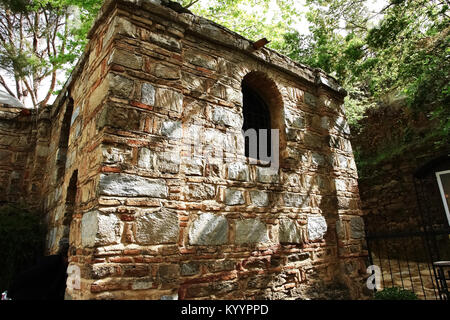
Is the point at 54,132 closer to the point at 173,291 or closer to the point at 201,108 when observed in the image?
the point at 201,108

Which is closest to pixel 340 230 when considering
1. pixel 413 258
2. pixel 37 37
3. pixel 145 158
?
pixel 145 158

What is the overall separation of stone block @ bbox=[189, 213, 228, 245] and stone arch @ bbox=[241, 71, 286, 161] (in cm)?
146

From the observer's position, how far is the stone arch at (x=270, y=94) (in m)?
3.90

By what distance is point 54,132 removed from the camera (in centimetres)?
538

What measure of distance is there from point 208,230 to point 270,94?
2.28 metres

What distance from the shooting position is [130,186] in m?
2.38

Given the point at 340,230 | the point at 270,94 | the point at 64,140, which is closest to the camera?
the point at 340,230

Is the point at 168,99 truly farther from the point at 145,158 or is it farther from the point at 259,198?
the point at 259,198

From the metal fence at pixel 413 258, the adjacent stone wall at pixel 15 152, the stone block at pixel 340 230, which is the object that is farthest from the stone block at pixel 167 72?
the metal fence at pixel 413 258

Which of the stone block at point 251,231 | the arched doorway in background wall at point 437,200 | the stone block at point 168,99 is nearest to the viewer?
the stone block at point 168,99

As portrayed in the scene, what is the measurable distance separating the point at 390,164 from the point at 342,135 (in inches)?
188

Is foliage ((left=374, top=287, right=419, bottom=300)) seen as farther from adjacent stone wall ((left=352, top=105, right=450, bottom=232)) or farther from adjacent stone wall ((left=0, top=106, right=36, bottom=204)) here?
adjacent stone wall ((left=0, top=106, right=36, bottom=204))

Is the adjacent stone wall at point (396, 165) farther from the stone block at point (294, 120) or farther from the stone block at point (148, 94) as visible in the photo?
the stone block at point (148, 94)

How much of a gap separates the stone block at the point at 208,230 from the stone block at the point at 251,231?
0.18 meters
